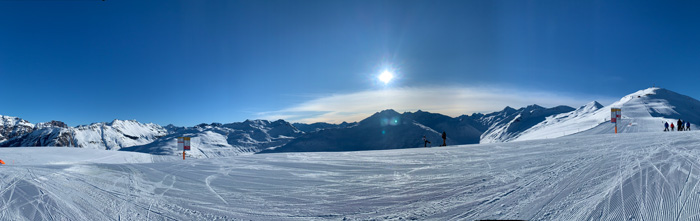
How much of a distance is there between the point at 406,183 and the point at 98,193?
9282 mm

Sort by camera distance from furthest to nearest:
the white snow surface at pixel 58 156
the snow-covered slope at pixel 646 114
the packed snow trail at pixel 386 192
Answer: the snow-covered slope at pixel 646 114 < the white snow surface at pixel 58 156 < the packed snow trail at pixel 386 192

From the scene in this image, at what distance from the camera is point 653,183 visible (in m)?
7.01

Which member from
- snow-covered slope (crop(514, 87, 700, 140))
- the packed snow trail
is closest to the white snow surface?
the packed snow trail

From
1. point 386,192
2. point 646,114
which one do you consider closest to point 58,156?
point 386,192

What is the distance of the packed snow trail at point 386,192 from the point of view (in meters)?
6.15

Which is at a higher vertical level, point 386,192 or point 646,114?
point 646,114

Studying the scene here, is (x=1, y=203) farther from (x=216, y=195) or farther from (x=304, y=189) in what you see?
(x=304, y=189)

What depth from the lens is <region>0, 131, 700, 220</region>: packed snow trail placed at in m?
6.15

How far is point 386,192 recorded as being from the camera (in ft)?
26.3

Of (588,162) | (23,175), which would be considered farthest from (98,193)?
(588,162)

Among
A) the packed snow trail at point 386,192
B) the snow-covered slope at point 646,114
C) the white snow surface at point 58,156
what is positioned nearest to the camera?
the packed snow trail at point 386,192

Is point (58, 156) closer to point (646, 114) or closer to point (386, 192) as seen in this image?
point (386, 192)

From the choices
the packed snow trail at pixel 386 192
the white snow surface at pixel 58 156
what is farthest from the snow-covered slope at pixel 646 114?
the white snow surface at pixel 58 156

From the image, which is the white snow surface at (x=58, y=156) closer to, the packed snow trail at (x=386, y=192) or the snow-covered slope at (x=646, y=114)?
the packed snow trail at (x=386, y=192)
